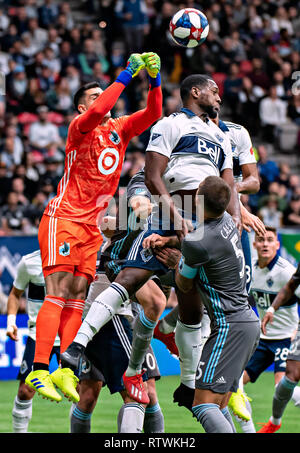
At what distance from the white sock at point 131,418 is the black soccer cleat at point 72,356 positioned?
88 centimetres

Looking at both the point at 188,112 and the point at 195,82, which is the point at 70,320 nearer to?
the point at 188,112

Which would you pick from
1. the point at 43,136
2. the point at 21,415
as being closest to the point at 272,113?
the point at 43,136

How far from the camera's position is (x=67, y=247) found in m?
7.30

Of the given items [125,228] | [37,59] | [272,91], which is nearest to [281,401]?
[125,228]

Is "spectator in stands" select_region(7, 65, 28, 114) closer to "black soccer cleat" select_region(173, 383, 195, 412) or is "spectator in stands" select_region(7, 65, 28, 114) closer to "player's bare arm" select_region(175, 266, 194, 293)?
"black soccer cleat" select_region(173, 383, 195, 412)

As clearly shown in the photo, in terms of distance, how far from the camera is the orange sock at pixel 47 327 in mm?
7040

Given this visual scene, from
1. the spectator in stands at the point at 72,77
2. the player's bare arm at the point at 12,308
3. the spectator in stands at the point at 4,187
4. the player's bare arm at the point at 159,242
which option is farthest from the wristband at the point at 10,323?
the spectator in stands at the point at 72,77

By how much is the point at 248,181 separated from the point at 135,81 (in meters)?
10.9

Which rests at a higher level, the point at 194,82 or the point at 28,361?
the point at 194,82

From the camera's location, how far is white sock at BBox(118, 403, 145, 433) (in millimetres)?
7234

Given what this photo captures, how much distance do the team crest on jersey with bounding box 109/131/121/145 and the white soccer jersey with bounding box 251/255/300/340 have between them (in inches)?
158

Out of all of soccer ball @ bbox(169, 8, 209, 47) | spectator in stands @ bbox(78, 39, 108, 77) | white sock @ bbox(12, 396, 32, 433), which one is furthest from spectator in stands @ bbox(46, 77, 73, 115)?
soccer ball @ bbox(169, 8, 209, 47)
